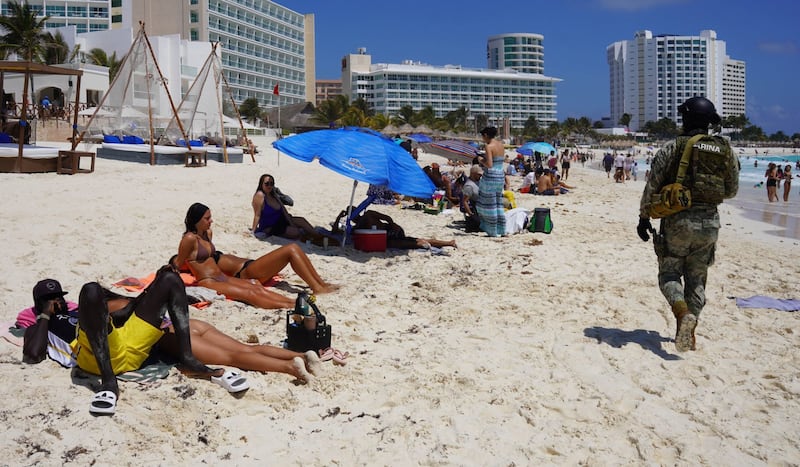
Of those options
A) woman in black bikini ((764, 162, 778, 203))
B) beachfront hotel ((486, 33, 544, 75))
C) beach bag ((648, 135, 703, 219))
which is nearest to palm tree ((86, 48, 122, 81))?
woman in black bikini ((764, 162, 778, 203))

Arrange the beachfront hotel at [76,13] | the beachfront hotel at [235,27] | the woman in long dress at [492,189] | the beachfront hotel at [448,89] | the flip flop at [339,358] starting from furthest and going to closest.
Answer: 1. the beachfront hotel at [448,89]
2. the beachfront hotel at [235,27]
3. the beachfront hotel at [76,13]
4. the woman in long dress at [492,189]
5. the flip flop at [339,358]

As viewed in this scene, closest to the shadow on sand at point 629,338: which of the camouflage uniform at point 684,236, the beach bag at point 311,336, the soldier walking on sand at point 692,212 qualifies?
the soldier walking on sand at point 692,212

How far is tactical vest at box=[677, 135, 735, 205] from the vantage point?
4.52 metres

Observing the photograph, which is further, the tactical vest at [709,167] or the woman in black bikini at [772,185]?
the woman in black bikini at [772,185]

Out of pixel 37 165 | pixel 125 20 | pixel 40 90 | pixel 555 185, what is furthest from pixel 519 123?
pixel 37 165

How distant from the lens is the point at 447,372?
14.3ft

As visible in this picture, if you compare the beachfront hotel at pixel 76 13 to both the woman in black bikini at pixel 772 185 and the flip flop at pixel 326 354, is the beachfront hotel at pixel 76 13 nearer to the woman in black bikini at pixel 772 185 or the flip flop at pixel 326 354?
the woman in black bikini at pixel 772 185

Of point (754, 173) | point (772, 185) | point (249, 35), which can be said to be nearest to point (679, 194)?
point (772, 185)

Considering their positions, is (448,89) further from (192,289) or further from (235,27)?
(192,289)

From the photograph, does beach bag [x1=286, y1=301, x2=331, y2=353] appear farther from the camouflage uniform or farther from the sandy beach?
the camouflage uniform

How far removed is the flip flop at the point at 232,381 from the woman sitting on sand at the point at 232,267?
1682mm

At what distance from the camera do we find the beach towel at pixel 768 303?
19.5 ft

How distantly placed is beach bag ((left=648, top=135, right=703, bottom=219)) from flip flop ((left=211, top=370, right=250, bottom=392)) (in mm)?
3072

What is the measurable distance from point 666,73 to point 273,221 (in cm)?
19414
